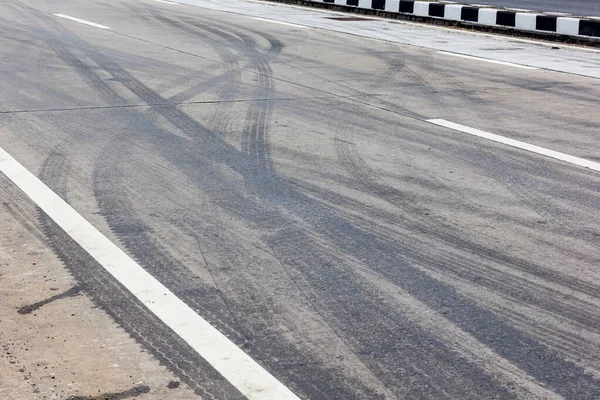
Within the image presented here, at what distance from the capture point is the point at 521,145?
788 cm

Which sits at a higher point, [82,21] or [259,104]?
[82,21]

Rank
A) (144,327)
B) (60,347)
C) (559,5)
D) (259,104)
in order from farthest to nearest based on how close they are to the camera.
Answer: (559,5)
(259,104)
(144,327)
(60,347)

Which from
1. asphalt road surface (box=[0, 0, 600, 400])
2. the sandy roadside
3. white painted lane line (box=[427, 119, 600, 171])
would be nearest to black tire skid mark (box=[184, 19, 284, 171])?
asphalt road surface (box=[0, 0, 600, 400])

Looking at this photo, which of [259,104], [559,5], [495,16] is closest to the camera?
[259,104]

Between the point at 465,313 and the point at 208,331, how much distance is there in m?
1.16

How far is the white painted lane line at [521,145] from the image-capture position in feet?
24.0

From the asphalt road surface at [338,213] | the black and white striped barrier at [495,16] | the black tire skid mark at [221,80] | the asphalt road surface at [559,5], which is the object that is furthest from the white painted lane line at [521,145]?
the asphalt road surface at [559,5]

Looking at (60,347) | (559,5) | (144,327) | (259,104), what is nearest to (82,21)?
(259,104)

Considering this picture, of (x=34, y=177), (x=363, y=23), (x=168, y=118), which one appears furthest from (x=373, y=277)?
(x=363, y=23)

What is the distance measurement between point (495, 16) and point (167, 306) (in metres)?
14.2

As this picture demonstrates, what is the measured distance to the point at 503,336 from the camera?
13.3 ft

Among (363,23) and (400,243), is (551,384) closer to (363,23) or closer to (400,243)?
(400,243)

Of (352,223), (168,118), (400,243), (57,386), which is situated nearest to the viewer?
(57,386)

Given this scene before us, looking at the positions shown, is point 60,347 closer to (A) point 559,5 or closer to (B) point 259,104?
(B) point 259,104
